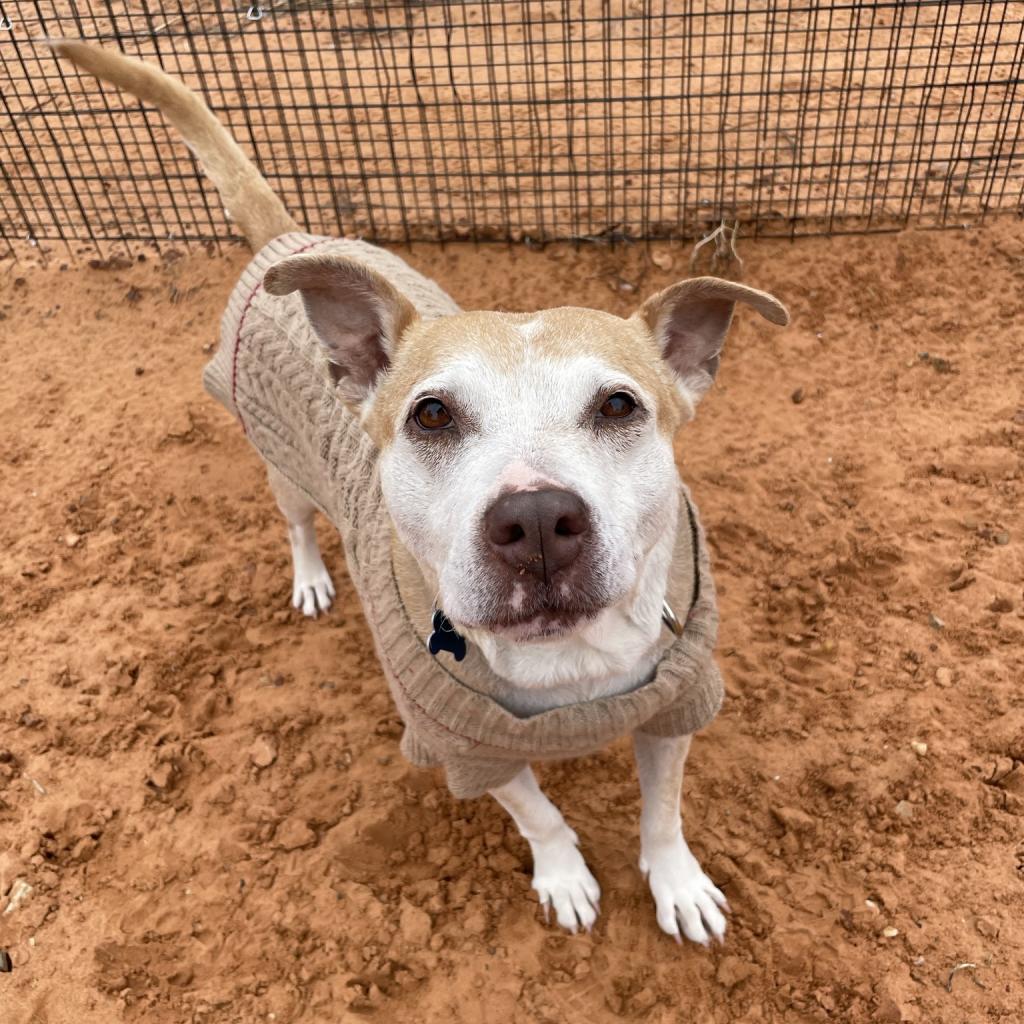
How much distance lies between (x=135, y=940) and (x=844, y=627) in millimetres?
2780

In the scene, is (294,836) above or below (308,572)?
below

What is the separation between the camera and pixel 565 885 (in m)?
2.79

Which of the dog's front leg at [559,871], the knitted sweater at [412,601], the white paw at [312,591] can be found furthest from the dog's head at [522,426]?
the white paw at [312,591]

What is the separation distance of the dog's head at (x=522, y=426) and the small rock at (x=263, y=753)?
5.20 ft

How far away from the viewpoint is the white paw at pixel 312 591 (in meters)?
3.91

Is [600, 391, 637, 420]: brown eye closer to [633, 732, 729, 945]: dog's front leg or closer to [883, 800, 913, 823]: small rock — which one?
[633, 732, 729, 945]: dog's front leg

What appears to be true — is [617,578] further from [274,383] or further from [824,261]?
[824,261]

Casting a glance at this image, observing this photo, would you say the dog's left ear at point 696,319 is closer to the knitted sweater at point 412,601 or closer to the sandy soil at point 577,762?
the knitted sweater at point 412,601

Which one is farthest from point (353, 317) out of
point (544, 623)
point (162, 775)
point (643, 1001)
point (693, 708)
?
point (643, 1001)

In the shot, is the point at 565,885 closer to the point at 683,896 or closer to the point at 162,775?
the point at 683,896

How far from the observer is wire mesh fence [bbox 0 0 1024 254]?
5.20m

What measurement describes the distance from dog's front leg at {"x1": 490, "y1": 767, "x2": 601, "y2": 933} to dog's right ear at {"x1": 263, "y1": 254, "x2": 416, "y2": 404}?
4.25ft

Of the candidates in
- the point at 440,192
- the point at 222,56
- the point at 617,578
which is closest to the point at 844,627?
the point at 617,578

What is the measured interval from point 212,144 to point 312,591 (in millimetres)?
1857
